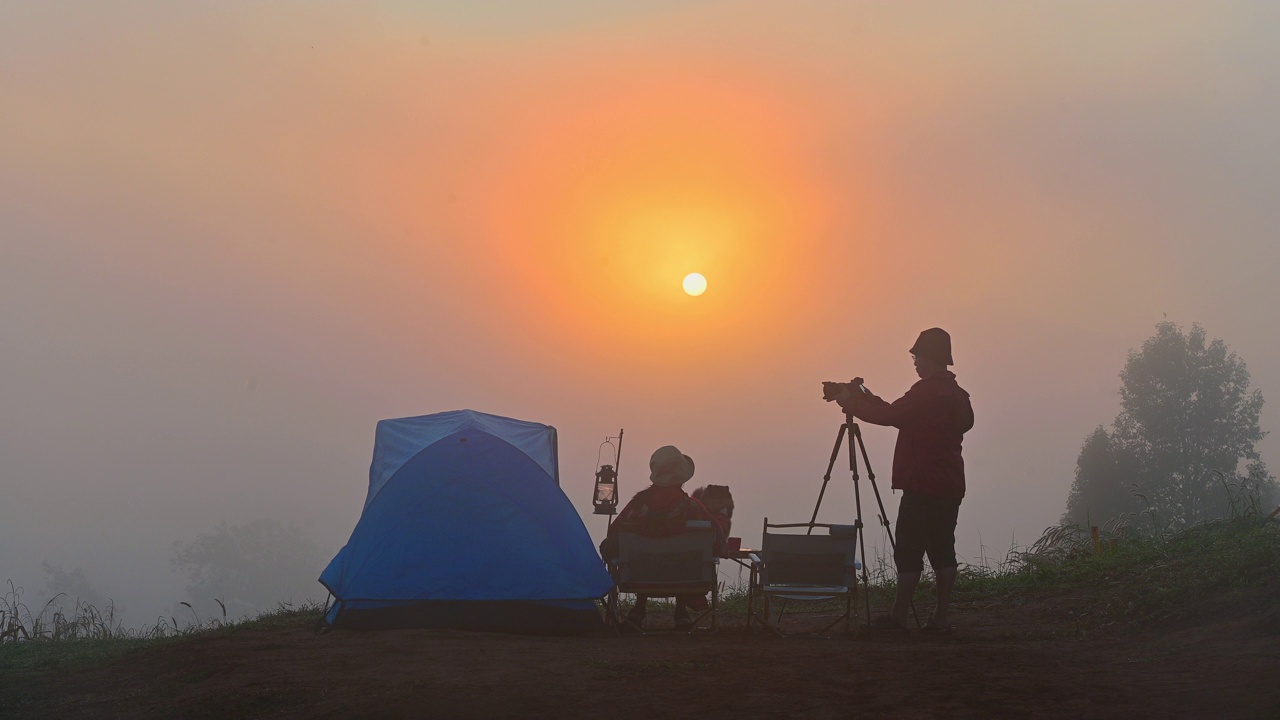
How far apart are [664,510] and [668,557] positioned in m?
0.45

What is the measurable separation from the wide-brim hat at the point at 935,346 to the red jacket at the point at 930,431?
188 millimetres

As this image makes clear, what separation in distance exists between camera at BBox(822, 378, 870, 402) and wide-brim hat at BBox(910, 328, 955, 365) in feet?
1.76

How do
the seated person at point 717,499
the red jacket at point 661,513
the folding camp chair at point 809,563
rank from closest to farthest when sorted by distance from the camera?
the folding camp chair at point 809,563 → the red jacket at point 661,513 → the seated person at point 717,499

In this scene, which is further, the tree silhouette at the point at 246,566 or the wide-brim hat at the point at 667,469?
the tree silhouette at the point at 246,566

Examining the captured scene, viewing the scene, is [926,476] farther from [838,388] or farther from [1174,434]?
[1174,434]

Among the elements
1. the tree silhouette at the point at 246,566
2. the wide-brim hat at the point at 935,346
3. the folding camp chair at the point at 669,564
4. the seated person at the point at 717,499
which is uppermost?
the tree silhouette at the point at 246,566

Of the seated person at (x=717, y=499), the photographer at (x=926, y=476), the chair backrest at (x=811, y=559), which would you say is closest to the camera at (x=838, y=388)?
the photographer at (x=926, y=476)

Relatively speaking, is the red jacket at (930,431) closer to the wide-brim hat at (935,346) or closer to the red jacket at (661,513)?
the wide-brim hat at (935,346)

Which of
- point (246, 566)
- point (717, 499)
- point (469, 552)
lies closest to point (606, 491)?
point (717, 499)

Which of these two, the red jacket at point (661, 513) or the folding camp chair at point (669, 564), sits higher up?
the red jacket at point (661, 513)

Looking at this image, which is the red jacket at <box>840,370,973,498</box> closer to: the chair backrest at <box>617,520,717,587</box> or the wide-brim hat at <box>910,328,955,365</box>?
the wide-brim hat at <box>910,328,955,365</box>

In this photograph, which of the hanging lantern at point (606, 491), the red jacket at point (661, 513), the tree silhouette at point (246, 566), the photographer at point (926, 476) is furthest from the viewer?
the tree silhouette at point (246, 566)

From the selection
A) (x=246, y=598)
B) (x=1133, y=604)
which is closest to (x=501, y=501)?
(x=1133, y=604)

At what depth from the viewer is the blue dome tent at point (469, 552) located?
8.21 m
